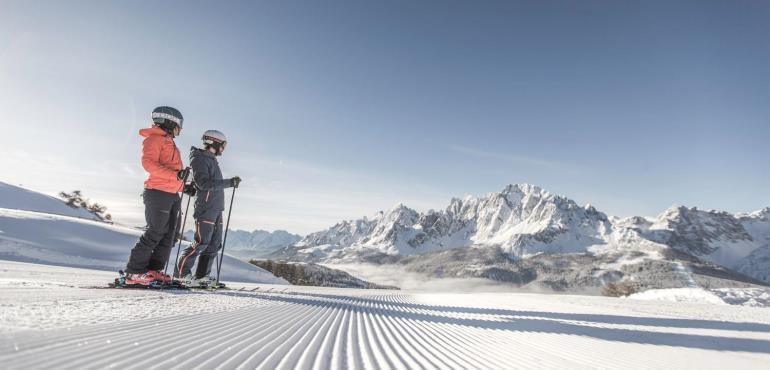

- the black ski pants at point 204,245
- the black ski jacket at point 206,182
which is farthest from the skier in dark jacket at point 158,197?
the black ski jacket at point 206,182

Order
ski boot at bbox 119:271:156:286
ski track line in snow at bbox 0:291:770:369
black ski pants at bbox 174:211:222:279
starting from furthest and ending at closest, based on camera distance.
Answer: black ski pants at bbox 174:211:222:279 → ski boot at bbox 119:271:156:286 → ski track line in snow at bbox 0:291:770:369

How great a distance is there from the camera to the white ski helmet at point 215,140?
855 cm

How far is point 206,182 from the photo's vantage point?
8031mm

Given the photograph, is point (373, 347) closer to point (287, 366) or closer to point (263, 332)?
point (263, 332)

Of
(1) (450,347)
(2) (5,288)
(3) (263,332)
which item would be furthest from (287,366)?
(2) (5,288)

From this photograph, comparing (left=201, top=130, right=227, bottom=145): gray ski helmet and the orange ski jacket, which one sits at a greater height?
(left=201, top=130, right=227, bottom=145): gray ski helmet

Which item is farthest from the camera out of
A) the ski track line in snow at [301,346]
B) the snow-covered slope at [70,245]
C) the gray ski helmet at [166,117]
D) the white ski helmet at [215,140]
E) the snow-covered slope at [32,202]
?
the snow-covered slope at [32,202]

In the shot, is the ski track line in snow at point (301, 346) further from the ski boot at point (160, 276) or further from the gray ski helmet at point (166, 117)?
the gray ski helmet at point (166, 117)

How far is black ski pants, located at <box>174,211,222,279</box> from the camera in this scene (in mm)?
7938

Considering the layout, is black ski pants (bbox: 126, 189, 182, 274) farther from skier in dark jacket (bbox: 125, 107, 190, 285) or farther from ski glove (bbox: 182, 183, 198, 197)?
ski glove (bbox: 182, 183, 198, 197)

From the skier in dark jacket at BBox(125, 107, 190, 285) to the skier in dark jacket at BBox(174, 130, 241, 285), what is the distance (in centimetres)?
64

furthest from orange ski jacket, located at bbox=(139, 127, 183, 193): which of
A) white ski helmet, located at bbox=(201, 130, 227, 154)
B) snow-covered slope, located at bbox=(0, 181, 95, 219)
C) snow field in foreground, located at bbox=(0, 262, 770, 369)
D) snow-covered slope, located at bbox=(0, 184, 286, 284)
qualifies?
snow-covered slope, located at bbox=(0, 181, 95, 219)

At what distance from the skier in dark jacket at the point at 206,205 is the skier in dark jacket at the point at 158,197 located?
2.09 ft

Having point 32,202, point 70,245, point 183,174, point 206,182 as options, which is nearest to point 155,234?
point 183,174
